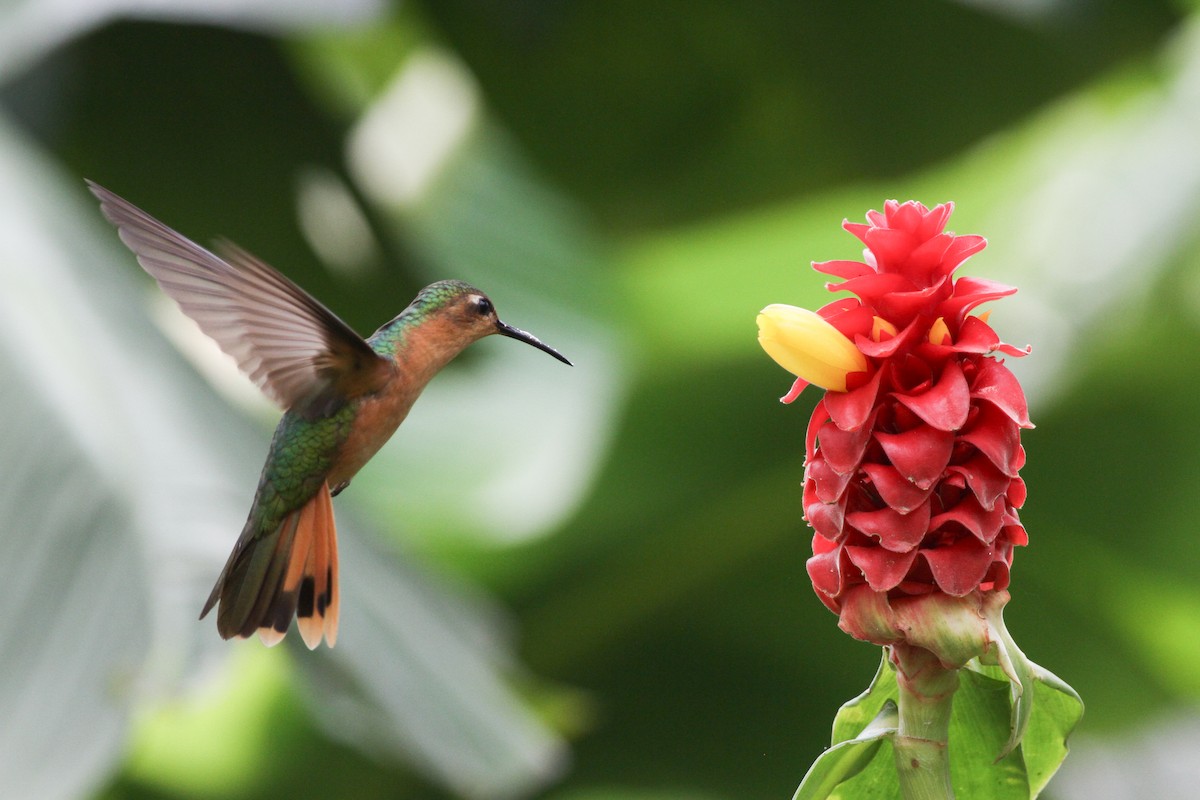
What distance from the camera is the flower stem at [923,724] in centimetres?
67

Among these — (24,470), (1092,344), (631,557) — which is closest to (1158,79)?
→ (1092,344)

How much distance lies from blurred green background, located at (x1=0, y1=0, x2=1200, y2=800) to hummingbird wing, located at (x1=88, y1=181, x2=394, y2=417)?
4.68 feet

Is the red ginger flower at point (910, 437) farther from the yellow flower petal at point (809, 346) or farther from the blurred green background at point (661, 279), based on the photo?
the blurred green background at point (661, 279)

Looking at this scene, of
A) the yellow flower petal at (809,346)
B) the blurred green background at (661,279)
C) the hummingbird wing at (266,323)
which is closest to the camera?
the yellow flower petal at (809,346)

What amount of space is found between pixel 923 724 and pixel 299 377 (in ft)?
1.48

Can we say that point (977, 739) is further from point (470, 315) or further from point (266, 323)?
point (266, 323)

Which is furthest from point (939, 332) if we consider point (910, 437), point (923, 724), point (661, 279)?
point (661, 279)

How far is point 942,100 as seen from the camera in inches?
107

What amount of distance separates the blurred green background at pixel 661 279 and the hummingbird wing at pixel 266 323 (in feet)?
4.68

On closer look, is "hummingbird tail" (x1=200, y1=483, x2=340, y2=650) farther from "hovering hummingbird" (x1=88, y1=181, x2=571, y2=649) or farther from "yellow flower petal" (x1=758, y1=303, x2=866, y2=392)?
"yellow flower petal" (x1=758, y1=303, x2=866, y2=392)

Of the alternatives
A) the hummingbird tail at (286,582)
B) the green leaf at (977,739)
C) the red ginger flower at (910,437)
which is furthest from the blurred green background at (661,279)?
the red ginger flower at (910,437)

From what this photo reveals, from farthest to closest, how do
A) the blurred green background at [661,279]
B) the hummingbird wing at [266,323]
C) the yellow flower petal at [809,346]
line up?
the blurred green background at [661,279], the hummingbird wing at [266,323], the yellow flower petal at [809,346]

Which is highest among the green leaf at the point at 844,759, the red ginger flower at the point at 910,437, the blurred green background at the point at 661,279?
the blurred green background at the point at 661,279

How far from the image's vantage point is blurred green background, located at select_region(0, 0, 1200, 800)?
2621 millimetres
